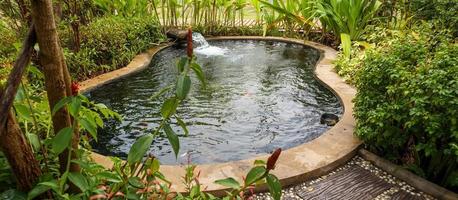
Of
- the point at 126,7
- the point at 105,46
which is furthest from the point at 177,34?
the point at 105,46

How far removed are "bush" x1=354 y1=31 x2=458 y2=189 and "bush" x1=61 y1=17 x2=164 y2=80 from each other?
359 centimetres

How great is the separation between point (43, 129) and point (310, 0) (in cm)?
587

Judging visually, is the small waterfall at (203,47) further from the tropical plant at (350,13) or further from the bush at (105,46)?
the tropical plant at (350,13)

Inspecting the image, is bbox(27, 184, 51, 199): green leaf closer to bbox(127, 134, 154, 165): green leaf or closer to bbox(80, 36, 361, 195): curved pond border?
bbox(127, 134, 154, 165): green leaf

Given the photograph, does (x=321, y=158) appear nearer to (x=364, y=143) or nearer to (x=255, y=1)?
(x=364, y=143)

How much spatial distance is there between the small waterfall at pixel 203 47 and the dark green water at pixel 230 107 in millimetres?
558

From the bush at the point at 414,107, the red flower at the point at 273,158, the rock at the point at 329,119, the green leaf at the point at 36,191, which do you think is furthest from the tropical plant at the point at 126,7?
the red flower at the point at 273,158

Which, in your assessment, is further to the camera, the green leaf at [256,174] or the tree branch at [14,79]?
the green leaf at [256,174]

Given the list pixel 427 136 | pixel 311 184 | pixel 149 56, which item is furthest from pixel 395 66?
pixel 149 56

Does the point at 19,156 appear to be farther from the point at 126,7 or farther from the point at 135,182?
the point at 126,7

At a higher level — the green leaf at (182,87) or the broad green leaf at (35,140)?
the green leaf at (182,87)

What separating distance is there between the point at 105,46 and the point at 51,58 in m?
4.37

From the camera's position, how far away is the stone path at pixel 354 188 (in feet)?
8.50

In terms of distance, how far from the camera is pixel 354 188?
268 centimetres
